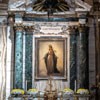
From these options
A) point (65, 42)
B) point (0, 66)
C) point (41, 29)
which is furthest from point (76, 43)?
point (0, 66)

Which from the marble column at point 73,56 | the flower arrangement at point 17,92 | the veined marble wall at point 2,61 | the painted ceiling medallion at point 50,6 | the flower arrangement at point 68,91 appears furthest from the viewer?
the painted ceiling medallion at point 50,6

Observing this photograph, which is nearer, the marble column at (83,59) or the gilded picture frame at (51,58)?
the marble column at (83,59)

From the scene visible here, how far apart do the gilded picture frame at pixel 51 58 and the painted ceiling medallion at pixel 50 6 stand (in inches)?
52.8

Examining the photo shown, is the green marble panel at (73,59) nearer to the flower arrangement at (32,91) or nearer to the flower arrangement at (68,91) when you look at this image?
the flower arrangement at (68,91)

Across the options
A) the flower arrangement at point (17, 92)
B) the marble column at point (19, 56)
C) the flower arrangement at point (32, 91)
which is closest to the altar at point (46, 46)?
the marble column at point (19, 56)

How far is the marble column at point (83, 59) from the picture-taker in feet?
62.5

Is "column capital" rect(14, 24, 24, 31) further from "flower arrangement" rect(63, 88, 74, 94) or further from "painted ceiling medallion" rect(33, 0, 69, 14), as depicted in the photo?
"flower arrangement" rect(63, 88, 74, 94)

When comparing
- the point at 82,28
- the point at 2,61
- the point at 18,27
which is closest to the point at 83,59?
the point at 82,28

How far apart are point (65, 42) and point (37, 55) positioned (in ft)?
4.67

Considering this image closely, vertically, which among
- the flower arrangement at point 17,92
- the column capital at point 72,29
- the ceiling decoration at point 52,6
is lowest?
the flower arrangement at point 17,92

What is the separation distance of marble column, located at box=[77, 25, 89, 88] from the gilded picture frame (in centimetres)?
74

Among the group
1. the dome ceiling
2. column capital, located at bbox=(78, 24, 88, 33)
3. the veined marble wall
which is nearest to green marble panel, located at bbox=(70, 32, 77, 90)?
column capital, located at bbox=(78, 24, 88, 33)

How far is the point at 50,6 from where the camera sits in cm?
1977

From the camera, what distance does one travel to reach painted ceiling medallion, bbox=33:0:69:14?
19703 mm
